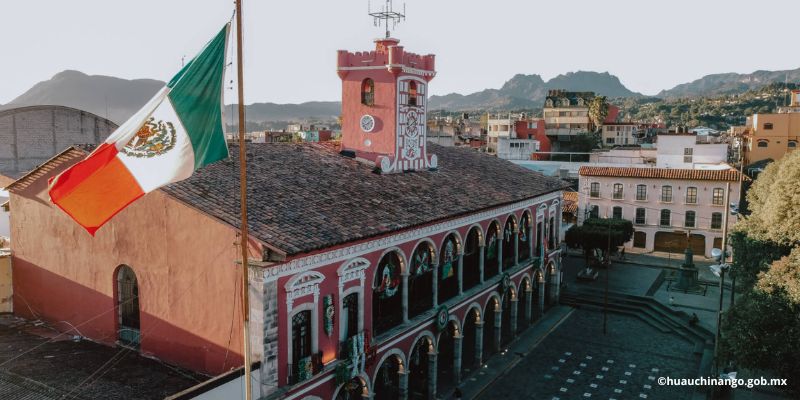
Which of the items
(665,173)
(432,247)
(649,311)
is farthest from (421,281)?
(665,173)

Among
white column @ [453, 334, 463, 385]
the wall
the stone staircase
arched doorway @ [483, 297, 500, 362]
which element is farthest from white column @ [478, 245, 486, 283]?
the wall

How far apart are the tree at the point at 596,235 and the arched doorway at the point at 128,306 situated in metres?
32.4

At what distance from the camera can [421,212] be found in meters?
21.7

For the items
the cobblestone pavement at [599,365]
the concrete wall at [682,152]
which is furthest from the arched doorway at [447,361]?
the concrete wall at [682,152]

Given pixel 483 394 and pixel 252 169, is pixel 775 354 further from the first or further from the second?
pixel 252 169

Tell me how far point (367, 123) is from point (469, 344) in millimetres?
12348

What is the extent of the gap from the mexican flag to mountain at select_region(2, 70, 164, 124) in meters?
71.1

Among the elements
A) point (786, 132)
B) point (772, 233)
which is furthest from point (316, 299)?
point (786, 132)

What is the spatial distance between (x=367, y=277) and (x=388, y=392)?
7092 mm

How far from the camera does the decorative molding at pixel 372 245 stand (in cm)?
1548

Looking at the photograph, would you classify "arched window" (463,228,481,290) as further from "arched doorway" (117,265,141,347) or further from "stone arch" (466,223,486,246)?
"arched doorway" (117,265,141,347)

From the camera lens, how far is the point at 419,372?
83.4 feet

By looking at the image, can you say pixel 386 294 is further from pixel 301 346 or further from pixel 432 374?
pixel 432 374

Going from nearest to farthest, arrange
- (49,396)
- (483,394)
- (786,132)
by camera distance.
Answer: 1. (49,396)
2. (483,394)
3. (786,132)
